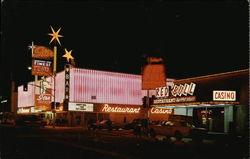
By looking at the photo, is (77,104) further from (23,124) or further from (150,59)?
(150,59)

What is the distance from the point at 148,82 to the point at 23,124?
28373mm

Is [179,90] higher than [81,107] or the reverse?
higher

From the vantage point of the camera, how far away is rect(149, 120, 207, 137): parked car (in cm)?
2392

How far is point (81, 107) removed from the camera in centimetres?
4681

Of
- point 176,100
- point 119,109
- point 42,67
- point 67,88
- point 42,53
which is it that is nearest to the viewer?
point 176,100

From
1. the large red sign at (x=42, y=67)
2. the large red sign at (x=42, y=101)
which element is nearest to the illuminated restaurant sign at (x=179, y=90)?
the large red sign at (x=42, y=67)

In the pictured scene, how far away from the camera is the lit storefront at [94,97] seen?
4653cm

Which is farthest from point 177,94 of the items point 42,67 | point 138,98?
point 138,98

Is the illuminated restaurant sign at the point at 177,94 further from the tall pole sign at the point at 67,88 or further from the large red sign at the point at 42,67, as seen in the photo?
the tall pole sign at the point at 67,88

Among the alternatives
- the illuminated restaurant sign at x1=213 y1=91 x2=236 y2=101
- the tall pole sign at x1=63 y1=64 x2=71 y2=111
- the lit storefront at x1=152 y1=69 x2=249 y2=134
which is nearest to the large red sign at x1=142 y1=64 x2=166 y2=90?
the lit storefront at x1=152 y1=69 x2=249 y2=134

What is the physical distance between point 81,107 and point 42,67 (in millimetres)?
10295

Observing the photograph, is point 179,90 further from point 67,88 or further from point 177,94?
point 67,88

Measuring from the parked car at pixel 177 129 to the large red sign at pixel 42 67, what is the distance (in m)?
18.5

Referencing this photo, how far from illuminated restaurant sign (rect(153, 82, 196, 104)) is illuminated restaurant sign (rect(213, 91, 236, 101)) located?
228 centimetres
